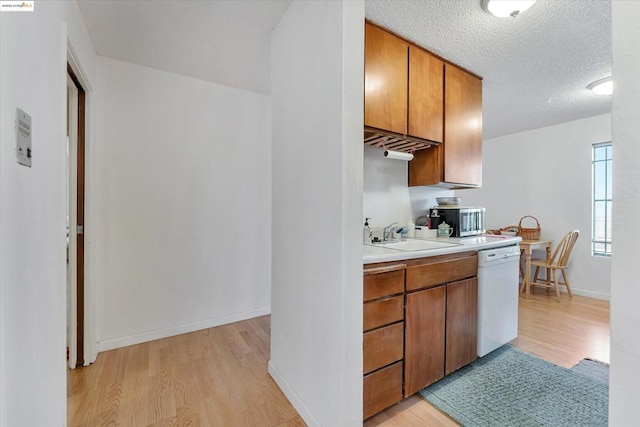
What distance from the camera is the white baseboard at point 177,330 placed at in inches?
87.0

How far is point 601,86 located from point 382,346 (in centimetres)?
330

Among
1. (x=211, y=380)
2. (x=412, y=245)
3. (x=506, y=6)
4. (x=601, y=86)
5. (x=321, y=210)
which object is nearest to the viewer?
(x=321, y=210)

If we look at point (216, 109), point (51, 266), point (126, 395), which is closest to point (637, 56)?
point (51, 266)

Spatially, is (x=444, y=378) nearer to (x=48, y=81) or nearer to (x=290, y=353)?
(x=290, y=353)

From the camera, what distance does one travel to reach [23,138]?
91 centimetres

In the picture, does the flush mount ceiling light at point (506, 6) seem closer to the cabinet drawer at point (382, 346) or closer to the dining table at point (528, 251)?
the cabinet drawer at point (382, 346)

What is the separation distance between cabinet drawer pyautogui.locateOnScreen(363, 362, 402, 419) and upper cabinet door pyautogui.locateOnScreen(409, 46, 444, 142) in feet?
5.14

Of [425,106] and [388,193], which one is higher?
[425,106]

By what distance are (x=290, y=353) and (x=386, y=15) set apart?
221 cm

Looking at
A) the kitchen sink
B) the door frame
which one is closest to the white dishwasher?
the kitchen sink

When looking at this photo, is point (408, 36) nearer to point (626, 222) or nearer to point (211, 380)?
point (626, 222)

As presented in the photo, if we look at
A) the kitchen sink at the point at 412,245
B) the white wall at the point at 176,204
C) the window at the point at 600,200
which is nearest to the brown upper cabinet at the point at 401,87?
the kitchen sink at the point at 412,245

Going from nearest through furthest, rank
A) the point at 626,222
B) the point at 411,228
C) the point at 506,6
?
the point at 626,222 → the point at 506,6 → the point at 411,228

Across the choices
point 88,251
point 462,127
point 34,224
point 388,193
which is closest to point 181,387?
point 88,251
